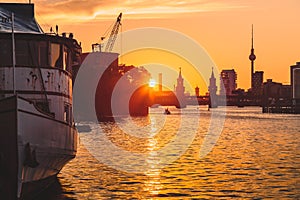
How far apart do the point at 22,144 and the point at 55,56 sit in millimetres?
7746

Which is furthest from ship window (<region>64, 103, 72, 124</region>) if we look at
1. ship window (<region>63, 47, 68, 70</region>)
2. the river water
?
the river water

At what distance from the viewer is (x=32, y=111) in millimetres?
25562

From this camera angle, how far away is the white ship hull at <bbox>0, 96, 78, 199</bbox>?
2456 centimetres

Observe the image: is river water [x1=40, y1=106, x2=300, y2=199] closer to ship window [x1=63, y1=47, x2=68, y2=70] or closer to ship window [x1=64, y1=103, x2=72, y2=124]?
ship window [x1=64, y1=103, x2=72, y2=124]

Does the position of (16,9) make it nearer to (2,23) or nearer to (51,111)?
(2,23)

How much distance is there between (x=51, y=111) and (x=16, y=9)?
1083 centimetres

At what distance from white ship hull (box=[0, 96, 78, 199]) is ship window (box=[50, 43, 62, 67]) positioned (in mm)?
4195

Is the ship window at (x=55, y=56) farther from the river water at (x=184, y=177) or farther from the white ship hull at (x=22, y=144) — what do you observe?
the river water at (x=184, y=177)

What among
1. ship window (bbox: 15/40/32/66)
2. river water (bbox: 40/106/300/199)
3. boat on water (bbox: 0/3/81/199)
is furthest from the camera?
river water (bbox: 40/106/300/199)

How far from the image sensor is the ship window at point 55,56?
31.2 m

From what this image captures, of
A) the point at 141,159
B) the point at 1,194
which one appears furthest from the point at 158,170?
the point at 1,194

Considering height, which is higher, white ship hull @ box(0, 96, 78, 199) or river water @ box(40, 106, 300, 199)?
white ship hull @ box(0, 96, 78, 199)

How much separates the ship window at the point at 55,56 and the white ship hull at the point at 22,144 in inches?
165

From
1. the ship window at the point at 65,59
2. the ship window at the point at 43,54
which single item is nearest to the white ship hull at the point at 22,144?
the ship window at the point at 43,54
